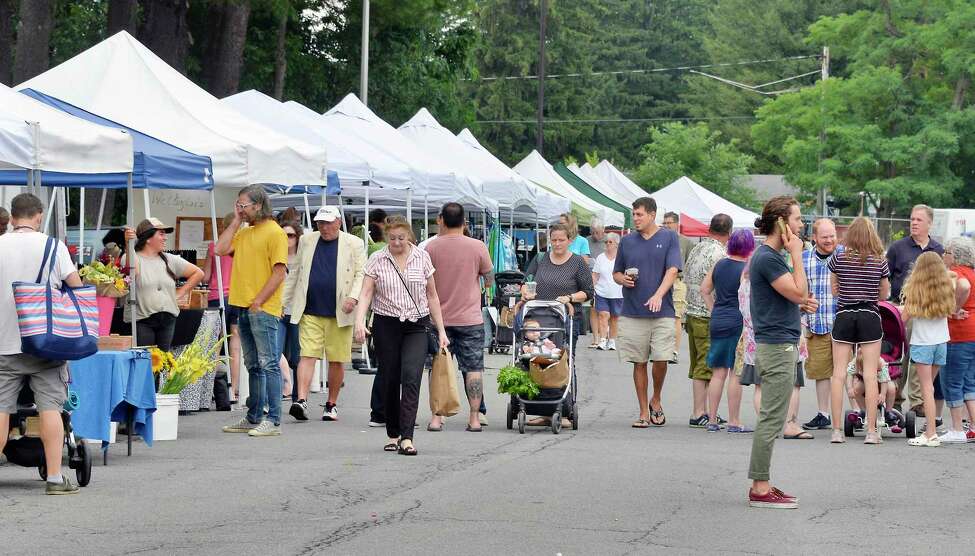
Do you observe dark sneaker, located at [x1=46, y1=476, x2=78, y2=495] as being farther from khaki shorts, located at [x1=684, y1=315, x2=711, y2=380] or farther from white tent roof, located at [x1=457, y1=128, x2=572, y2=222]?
white tent roof, located at [x1=457, y1=128, x2=572, y2=222]

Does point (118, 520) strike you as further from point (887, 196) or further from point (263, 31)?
point (887, 196)

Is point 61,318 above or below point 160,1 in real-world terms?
below

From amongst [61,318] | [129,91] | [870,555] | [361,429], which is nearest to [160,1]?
[129,91]

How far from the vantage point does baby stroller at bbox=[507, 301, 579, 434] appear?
1366 centimetres

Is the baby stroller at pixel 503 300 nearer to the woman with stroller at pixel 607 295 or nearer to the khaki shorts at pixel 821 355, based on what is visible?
the woman with stroller at pixel 607 295

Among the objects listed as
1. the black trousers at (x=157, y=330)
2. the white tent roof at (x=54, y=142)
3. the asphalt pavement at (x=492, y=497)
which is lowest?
the asphalt pavement at (x=492, y=497)

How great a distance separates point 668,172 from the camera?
234 ft

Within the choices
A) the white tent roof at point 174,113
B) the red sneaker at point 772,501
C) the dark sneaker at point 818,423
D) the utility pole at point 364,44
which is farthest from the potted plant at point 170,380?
the utility pole at point 364,44

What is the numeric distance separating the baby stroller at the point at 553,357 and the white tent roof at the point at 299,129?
6.37 meters

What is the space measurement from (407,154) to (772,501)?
15.2m

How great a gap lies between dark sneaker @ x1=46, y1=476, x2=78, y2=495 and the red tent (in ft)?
109

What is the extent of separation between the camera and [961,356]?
1351 cm

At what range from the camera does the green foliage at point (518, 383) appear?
533 inches

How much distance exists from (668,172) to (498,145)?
54.8 ft
